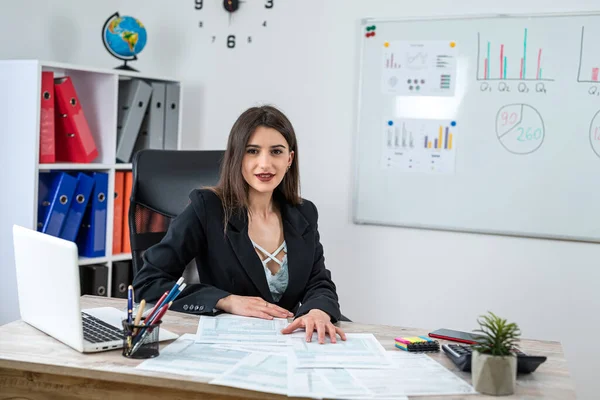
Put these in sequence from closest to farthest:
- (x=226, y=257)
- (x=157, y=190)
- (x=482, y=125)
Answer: (x=226, y=257)
(x=157, y=190)
(x=482, y=125)

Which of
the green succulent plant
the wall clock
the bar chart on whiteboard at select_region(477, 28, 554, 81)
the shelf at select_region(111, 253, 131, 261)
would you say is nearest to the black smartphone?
the green succulent plant

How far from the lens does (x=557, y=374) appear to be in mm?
1432

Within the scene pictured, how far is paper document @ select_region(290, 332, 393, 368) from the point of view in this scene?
1407 millimetres

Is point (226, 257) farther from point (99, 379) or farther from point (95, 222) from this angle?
point (95, 222)

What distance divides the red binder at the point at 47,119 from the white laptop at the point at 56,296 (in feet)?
4.51

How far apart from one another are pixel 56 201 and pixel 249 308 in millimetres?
1412

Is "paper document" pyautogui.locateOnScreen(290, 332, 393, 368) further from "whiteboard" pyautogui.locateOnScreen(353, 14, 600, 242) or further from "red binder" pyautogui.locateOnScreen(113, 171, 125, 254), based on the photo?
"red binder" pyautogui.locateOnScreen(113, 171, 125, 254)

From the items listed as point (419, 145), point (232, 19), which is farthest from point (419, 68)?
point (232, 19)

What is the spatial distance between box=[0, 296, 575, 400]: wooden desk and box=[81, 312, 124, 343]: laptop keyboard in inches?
1.9

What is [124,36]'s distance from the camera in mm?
3199

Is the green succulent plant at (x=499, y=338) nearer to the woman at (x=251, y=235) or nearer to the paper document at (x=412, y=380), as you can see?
the paper document at (x=412, y=380)

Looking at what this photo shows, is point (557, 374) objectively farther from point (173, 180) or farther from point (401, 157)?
point (401, 157)

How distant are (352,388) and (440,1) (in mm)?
2253

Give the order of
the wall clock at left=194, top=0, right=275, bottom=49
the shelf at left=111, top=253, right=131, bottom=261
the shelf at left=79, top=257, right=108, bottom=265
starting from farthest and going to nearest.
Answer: the wall clock at left=194, top=0, right=275, bottom=49 → the shelf at left=111, top=253, right=131, bottom=261 → the shelf at left=79, top=257, right=108, bottom=265
